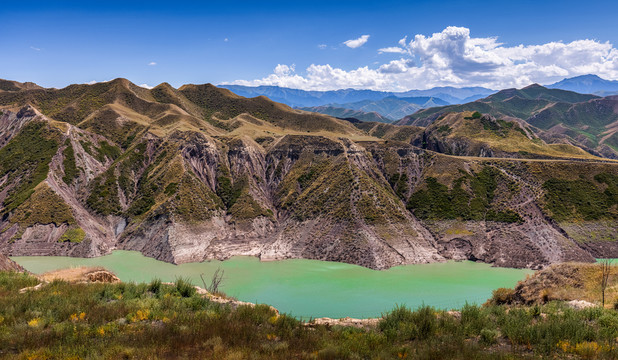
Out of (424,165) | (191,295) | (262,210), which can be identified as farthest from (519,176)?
(191,295)

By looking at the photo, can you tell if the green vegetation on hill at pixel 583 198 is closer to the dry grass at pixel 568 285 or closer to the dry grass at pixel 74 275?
the dry grass at pixel 568 285

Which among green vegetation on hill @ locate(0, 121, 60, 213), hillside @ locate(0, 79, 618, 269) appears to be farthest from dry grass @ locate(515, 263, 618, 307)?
green vegetation on hill @ locate(0, 121, 60, 213)

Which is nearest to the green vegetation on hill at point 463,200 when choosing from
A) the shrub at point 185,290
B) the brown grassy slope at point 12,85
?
the shrub at point 185,290

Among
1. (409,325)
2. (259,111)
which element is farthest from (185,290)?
(259,111)

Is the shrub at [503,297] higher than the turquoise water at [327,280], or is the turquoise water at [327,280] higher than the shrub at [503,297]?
the shrub at [503,297]

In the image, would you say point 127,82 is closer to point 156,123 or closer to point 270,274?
point 156,123

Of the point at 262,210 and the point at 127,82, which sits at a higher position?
the point at 127,82
